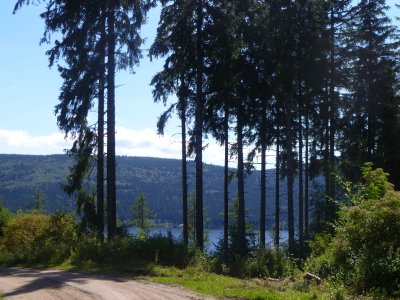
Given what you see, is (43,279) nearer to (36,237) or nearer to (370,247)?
(370,247)

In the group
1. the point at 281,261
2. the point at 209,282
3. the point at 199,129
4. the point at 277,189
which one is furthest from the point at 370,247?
the point at 277,189

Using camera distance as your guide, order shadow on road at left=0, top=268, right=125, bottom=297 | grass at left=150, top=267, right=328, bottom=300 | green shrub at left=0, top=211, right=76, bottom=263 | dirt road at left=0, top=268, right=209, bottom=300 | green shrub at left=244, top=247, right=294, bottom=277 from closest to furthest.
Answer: dirt road at left=0, top=268, right=209, bottom=300, grass at left=150, top=267, right=328, bottom=300, shadow on road at left=0, top=268, right=125, bottom=297, green shrub at left=244, top=247, right=294, bottom=277, green shrub at left=0, top=211, right=76, bottom=263

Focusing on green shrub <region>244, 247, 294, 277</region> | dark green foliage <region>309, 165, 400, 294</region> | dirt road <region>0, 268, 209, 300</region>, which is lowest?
green shrub <region>244, 247, 294, 277</region>

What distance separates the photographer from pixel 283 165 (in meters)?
28.6

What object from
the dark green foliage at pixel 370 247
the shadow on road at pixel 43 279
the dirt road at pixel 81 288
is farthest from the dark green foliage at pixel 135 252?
the dark green foliage at pixel 370 247

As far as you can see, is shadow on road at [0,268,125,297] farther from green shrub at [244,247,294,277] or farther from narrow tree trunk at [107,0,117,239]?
narrow tree trunk at [107,0,117,239]

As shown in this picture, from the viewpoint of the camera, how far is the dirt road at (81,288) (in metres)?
10.3

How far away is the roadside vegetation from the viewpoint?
1130cm

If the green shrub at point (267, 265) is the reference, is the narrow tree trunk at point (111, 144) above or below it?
above

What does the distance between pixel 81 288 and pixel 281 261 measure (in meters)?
6.97

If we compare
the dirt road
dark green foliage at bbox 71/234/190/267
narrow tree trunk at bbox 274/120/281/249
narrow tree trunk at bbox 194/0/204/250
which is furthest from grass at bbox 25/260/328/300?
narrow tree trunk at bbox 274/120/281/249

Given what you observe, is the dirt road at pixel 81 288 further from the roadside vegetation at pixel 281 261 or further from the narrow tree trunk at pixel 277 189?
the narrow tree trunk at pixel 277 189

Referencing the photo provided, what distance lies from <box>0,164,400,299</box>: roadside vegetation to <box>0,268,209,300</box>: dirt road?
77 cm

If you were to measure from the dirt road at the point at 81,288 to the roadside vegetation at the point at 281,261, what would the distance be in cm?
77
